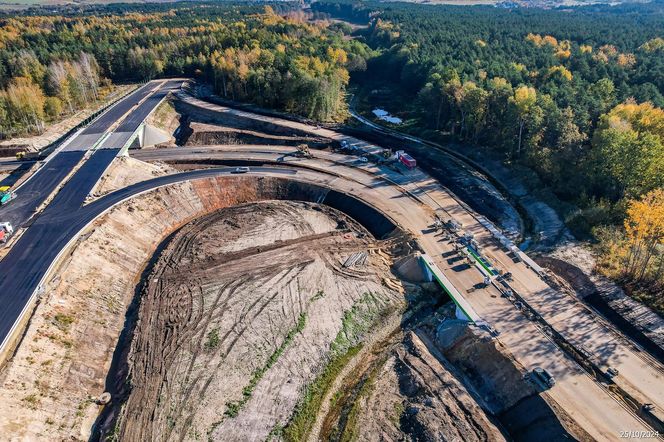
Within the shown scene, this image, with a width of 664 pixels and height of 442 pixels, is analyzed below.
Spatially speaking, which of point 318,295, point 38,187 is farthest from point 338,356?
point 38,187

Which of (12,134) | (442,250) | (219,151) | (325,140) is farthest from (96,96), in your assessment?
(442,250)

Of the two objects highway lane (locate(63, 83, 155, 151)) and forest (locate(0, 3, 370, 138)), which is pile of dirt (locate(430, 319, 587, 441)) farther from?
highway lane (locate(63, 83, 155, 151))

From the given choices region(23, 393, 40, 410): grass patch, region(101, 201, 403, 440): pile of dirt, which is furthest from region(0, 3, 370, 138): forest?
region(23, 393, 40, 410): grass patch

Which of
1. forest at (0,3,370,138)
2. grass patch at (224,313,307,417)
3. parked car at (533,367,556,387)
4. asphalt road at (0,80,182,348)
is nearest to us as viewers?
parked car at (533,367,556,387)

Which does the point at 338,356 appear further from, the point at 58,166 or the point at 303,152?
the point at 58,166

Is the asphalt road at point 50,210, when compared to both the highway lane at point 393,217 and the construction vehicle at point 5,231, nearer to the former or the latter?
the highway lane at point 393,217

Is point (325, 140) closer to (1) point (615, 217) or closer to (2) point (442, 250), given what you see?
(2) point (442, 250)
